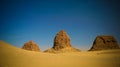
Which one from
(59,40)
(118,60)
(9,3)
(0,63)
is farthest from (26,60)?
(59,40)

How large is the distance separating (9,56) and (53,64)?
2.96 ft

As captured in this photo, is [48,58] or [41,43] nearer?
[48,58]

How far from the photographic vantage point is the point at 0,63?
3.79 metres

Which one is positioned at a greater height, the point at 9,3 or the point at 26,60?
the point at 9,3

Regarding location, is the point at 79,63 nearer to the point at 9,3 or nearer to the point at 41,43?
the point at 41,43

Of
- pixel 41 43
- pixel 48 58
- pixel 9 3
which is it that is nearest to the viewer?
pixel 48 58

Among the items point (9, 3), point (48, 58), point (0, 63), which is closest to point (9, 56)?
point (0, 63)

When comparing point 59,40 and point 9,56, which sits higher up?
point 59,40

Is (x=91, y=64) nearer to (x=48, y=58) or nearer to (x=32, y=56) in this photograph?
(x=48, y=58)

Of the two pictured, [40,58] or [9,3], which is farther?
[9,3]

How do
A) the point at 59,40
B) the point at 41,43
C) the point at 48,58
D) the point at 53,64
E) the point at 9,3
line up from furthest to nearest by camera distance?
the point at 59,40, the point at 41,43, the point at 9,3, the point at 48,58, the point at 53,64

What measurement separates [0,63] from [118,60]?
8.99 ft

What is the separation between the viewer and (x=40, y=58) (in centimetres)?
422

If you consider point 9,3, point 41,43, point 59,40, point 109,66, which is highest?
point 59,40
